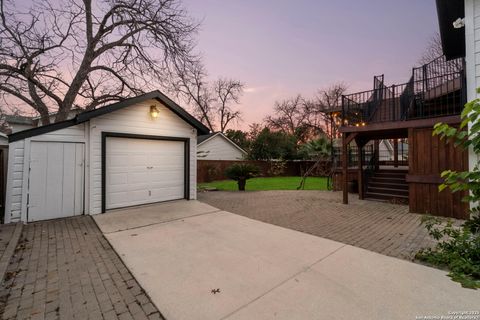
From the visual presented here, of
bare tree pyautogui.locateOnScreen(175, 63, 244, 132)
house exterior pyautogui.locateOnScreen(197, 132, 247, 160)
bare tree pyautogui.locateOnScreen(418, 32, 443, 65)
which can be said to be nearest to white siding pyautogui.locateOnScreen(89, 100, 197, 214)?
house exterior pyautogui.locateOnScreen(197, 132, 247, 160)

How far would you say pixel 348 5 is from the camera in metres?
9.03

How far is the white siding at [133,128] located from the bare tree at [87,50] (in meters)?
3.31

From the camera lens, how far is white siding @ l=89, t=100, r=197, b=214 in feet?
19.0

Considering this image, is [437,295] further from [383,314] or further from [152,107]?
[152,107]

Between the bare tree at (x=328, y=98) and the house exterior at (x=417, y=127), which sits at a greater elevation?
the bare tree at (x=328, y=98)

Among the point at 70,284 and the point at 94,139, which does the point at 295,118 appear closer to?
the point at 94,139

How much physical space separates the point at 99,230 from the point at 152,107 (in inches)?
155

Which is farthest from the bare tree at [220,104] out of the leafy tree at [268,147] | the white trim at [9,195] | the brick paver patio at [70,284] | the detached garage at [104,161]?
the brick paver patio at [70,284]

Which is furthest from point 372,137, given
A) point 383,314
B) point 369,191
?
point 383,314

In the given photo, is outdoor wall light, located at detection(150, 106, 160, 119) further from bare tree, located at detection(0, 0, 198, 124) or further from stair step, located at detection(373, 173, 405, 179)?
stair step, located at detection(373, 173, 405, 179)

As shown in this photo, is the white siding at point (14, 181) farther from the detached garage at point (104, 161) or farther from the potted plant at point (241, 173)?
the potted plant at point (241, 173)

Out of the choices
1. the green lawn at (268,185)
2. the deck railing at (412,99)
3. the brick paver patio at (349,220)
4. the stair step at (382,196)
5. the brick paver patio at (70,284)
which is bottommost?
the brick paver patio at (70,284)

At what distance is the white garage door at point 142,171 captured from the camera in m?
6.20

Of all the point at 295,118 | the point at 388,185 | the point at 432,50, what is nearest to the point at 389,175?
the point at 388,185
